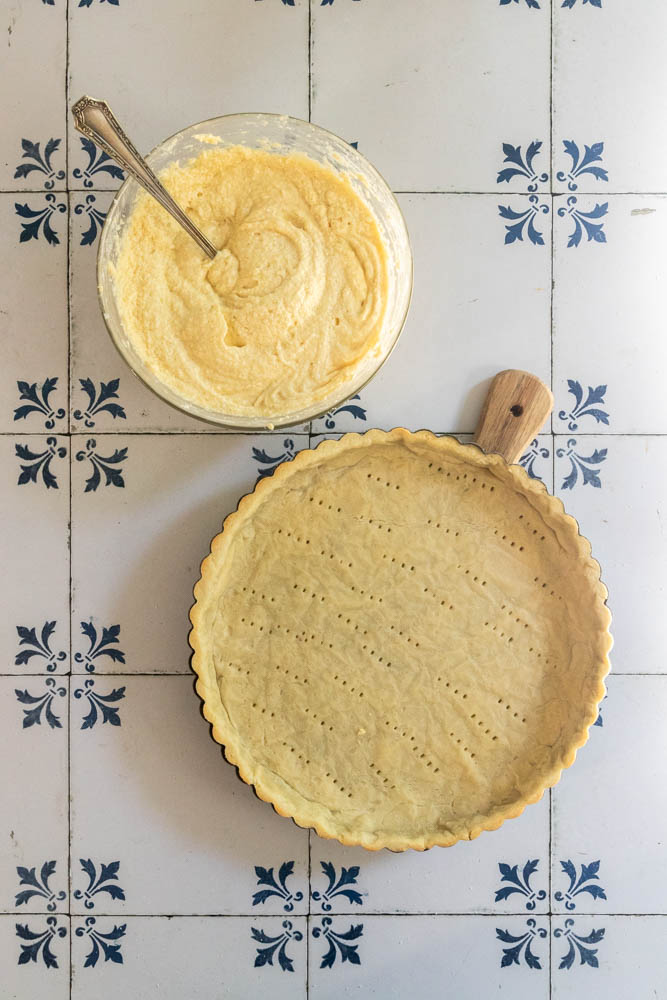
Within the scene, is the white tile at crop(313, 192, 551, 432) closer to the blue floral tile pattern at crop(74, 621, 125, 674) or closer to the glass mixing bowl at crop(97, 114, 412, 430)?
the glass mixing bowl at crop(97, 114, 412, 430)

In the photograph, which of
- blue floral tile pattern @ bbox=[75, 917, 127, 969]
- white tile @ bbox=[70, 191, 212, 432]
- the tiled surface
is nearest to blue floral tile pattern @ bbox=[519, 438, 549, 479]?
the tiled surface

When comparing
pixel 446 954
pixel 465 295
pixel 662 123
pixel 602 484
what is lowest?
pixel 446 954

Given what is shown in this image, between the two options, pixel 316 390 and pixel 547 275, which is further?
pixel 547 275

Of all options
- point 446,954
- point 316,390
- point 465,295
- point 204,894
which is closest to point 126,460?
point 316,390

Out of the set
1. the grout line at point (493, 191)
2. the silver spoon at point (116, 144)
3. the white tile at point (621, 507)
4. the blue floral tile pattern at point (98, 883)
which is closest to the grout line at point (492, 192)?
the grout line at point (493, 191)

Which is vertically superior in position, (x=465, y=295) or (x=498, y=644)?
(x=465, y=295)

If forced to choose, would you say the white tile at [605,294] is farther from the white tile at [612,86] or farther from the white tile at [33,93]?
the white tile at [33,93]

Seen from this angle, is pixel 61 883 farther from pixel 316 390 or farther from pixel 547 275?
pixel 547 275
